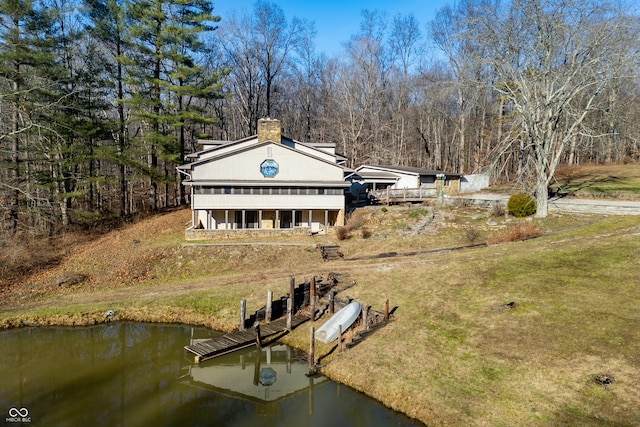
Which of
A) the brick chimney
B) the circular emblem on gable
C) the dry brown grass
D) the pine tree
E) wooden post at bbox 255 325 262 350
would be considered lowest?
wooden post at bbox 255 325 262 350

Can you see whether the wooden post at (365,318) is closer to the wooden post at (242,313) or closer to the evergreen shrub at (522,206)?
the wooden post at (242,313)

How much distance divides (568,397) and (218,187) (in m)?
24.5

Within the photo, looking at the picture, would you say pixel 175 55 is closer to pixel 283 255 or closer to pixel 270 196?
pixel 270 196

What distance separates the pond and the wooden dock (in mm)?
324

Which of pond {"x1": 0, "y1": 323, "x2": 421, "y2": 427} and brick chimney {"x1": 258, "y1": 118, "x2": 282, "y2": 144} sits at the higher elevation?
brick chimney {"x1": 258, "y1": 118, "x2": 282, "y2": 144}

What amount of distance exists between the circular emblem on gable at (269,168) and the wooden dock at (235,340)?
14.7 metres

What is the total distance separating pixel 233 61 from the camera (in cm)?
4716

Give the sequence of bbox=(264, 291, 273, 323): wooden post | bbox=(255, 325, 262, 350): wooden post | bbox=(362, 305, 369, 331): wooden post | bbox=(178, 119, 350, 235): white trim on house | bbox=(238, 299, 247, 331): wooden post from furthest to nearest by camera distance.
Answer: bbox=(178, 119, 350, 235): white trim on house, bbox=(264, 291, 273, 323): wooden post, bbox=(238, 299, 247, 331): wooden post, bbox=(255, 325, 262, 350): wooden post, bbox=(362, 305, 369, 331): wooden post

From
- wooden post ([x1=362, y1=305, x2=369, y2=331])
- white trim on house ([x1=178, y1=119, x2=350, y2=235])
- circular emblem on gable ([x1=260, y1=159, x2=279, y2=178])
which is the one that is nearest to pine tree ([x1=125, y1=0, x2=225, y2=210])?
white trim on house ([x1=178, y1=119, x2=350, y2=235])

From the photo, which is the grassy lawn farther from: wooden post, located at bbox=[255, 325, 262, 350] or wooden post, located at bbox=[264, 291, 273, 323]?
wooden post, located at bbox=[255, 325, 262, 350]

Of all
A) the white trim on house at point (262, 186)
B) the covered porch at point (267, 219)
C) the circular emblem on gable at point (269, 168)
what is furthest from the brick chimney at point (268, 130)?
the covered porch at point (267, 219)

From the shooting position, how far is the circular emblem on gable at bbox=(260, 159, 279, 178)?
28656 mm

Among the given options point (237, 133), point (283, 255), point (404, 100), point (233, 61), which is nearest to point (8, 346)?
point (283, 255)

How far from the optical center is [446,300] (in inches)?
637
